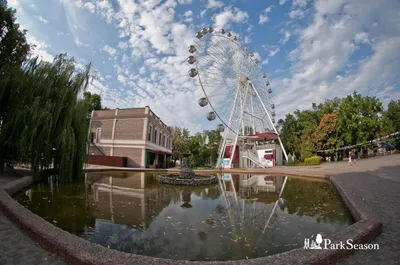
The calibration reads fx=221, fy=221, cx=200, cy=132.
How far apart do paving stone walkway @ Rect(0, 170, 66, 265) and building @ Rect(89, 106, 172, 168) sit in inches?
849

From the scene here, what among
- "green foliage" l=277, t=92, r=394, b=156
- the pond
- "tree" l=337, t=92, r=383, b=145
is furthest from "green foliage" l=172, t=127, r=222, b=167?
the pond

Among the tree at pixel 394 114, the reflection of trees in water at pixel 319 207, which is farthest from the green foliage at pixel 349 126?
the reflection of trees in water at pixel 319 207

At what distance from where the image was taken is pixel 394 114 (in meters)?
45.7

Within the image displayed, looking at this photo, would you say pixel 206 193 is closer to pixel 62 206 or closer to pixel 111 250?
pixel 62 206

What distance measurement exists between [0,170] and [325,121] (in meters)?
40.1

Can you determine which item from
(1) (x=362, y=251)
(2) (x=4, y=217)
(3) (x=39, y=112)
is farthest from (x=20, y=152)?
(1) (x=362, y=251)

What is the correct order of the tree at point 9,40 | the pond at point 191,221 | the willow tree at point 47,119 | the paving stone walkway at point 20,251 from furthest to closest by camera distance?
the tree at point 9,40, the willow tree at point 47,119, the pond at point 191,221, the paving stone walkway at point 20,251

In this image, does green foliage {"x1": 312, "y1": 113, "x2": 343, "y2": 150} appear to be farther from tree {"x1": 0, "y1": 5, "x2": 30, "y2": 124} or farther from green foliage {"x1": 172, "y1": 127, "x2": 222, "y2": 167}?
tree {"x1": 0, "y1": 5, "x2": 30, "y2": 124}

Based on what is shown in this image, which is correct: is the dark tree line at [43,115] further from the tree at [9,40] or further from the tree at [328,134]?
the tree at [328,134]

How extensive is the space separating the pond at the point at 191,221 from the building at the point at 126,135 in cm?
1673

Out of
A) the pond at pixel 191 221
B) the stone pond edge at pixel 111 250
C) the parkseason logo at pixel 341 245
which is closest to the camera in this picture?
the stone pond edge at pixel 111 250

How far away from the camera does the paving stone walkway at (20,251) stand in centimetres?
325

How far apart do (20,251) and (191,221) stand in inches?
138

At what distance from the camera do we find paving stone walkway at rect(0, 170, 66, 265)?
3.25 meters
